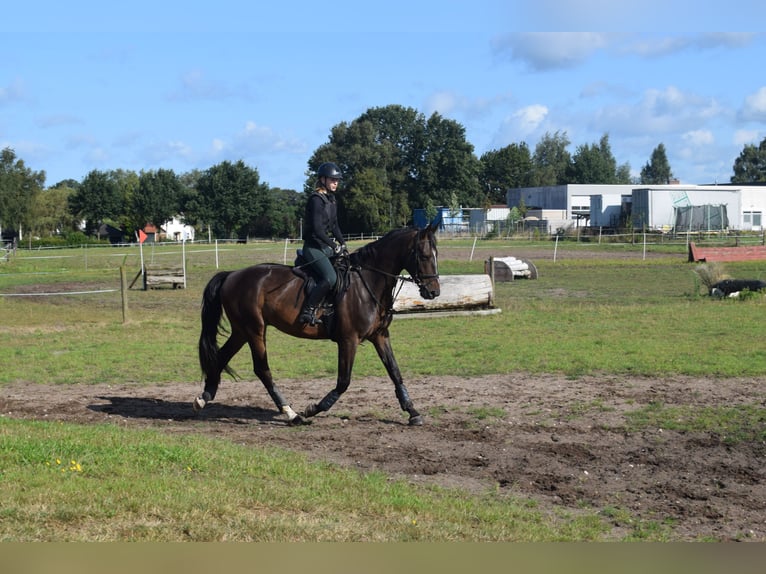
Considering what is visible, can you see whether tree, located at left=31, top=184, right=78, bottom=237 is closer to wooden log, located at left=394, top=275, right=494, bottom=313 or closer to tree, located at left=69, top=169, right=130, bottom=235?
tree, located at left=69, top=169, right=130, bottom=235

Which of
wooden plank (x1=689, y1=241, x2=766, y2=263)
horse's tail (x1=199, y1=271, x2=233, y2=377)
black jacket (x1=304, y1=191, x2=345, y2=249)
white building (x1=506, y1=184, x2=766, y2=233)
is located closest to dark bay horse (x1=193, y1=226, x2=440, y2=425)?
horse's tail (x1=199, y1=271, x2=233, y2=377)

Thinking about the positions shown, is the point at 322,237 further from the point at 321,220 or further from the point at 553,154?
the point at 553,154

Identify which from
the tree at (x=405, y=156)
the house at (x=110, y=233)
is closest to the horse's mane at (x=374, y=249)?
the tree at (x=405, y=156)

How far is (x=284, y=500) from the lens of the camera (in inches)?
242

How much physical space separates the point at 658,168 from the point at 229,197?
10642 centimetres

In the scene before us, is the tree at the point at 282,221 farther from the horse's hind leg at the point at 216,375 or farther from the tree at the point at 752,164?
the tree at the point at 752,164

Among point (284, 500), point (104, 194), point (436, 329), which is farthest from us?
point (104, 194)

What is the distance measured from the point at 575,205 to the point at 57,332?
274 ft

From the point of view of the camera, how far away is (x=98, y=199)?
113500mm

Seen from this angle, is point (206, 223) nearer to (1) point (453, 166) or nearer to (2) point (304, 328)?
(1) point (453, 166)

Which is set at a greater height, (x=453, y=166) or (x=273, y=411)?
(x=453, y=166)

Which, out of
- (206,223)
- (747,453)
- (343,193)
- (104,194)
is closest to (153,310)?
(747,453)

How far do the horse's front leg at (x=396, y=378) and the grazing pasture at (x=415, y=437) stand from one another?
204mm

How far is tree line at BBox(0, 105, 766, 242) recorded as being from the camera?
86.8m
